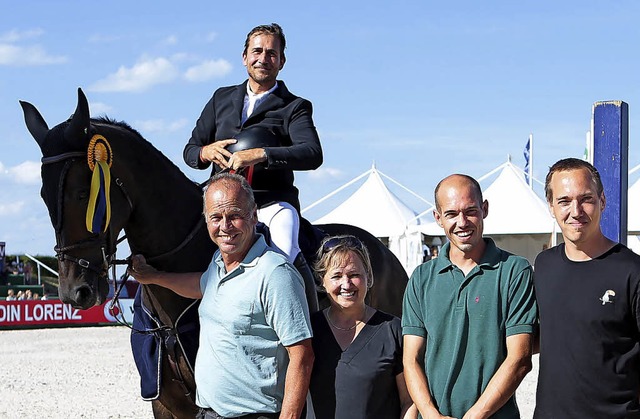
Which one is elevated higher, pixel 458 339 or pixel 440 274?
pixel 440 274

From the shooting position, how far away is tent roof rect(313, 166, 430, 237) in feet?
76.0

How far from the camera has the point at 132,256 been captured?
4.41m

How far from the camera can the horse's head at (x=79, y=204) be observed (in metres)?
4.05

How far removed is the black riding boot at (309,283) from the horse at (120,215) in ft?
1.59

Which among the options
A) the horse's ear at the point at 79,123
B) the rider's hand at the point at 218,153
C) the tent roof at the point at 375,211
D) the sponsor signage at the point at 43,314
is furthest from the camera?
the tent roof at the point at 375,211

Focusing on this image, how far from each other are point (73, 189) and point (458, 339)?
198 centimetres

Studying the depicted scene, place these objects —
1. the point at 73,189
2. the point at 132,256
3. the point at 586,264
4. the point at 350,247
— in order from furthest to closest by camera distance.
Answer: the point at 132,256, the point at 73,189, the point at 350,247, the point at 586,264

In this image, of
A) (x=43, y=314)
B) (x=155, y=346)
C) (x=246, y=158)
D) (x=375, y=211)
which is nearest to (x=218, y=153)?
(x=246, y=158)

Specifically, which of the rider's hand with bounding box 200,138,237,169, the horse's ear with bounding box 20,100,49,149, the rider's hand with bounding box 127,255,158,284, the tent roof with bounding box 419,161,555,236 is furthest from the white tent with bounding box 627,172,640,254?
the horse's ear with bounding box 20,100,49,149

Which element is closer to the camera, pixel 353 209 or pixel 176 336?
pixel 176 336

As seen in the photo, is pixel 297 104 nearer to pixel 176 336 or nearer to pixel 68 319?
pixel 176 336

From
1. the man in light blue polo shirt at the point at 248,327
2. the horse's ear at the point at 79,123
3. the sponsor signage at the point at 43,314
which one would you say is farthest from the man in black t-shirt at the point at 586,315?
the sponsor signage at the point at 43,314

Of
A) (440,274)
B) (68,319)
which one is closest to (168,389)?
(440,274)

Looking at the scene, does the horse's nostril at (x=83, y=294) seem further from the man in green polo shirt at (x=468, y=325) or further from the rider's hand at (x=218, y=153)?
the man in green polo shirt at (x=468, y=325)
